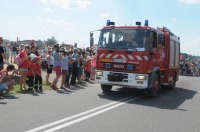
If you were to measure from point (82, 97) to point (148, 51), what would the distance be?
2961mm

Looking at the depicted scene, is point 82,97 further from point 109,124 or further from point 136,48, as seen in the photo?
point 109,124

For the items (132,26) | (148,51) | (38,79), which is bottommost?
(38,79)

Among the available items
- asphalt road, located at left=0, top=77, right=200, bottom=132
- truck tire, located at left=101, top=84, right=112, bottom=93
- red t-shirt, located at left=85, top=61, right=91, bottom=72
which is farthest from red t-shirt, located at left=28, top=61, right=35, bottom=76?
red t-shirt, located at left=85, top=61, right=91, bottom=72

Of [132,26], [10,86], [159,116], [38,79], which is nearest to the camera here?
[159,116]

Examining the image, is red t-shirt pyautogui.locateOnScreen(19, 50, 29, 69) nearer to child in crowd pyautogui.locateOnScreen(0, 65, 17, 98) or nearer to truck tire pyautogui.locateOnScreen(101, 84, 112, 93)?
child in crowd pyautogui.locateOnScreen(0, 65, 17, 98)

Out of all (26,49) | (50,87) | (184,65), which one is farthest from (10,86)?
(184,65)

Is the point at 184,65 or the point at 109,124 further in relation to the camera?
the point at 184,65

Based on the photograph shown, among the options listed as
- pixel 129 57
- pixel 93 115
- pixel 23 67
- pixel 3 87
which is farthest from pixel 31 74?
pixel 93 115

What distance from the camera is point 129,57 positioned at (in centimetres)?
1132

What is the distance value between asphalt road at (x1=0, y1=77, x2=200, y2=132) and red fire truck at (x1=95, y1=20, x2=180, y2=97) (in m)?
0.76

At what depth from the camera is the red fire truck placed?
11.3 metres

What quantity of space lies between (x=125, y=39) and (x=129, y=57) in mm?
745

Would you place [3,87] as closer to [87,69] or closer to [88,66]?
[87,69]

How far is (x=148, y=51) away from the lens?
11258mm
